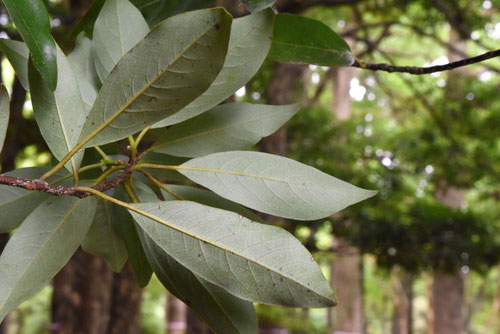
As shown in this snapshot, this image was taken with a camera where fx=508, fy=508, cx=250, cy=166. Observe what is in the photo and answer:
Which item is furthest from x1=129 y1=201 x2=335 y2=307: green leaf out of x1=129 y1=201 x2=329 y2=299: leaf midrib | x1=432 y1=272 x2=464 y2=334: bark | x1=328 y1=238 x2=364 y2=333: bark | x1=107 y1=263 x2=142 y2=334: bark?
x1=432 y1=272 x2=464 y2=334: bark

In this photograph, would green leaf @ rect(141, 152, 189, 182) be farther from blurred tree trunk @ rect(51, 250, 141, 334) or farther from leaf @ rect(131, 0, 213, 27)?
blurred tree trunk @ rect(51, 250, 141, 334)

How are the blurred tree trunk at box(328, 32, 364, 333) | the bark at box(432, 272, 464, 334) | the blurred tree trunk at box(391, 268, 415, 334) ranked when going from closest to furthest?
the bark at box(432, 272, 464, 334), the blurred tree trunk at box(328, 32, 364, 333), the blurred tree trunk at box(391, 268, 415, 334)

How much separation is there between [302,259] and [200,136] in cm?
19

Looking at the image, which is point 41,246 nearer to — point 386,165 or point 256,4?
point 256,4

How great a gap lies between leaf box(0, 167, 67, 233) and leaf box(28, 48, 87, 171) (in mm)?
44

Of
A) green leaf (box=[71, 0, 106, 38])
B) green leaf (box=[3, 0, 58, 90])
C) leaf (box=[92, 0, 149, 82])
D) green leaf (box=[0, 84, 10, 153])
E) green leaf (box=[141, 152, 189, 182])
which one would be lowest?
green leaf (box=[141, 152, 189, 182])

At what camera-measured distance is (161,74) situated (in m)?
0.41

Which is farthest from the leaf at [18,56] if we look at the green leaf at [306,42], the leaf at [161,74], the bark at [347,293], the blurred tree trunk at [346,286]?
the bark at [347,293]

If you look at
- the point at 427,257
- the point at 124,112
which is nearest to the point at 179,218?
the point at 124,112

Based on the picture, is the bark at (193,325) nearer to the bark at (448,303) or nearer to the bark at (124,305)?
the bark at (124,305)

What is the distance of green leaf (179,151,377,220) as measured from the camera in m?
0.47

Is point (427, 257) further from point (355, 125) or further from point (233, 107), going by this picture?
point (233, 107)

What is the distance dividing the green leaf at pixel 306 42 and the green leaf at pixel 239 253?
8.9 inches

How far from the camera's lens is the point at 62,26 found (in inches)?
97.1
